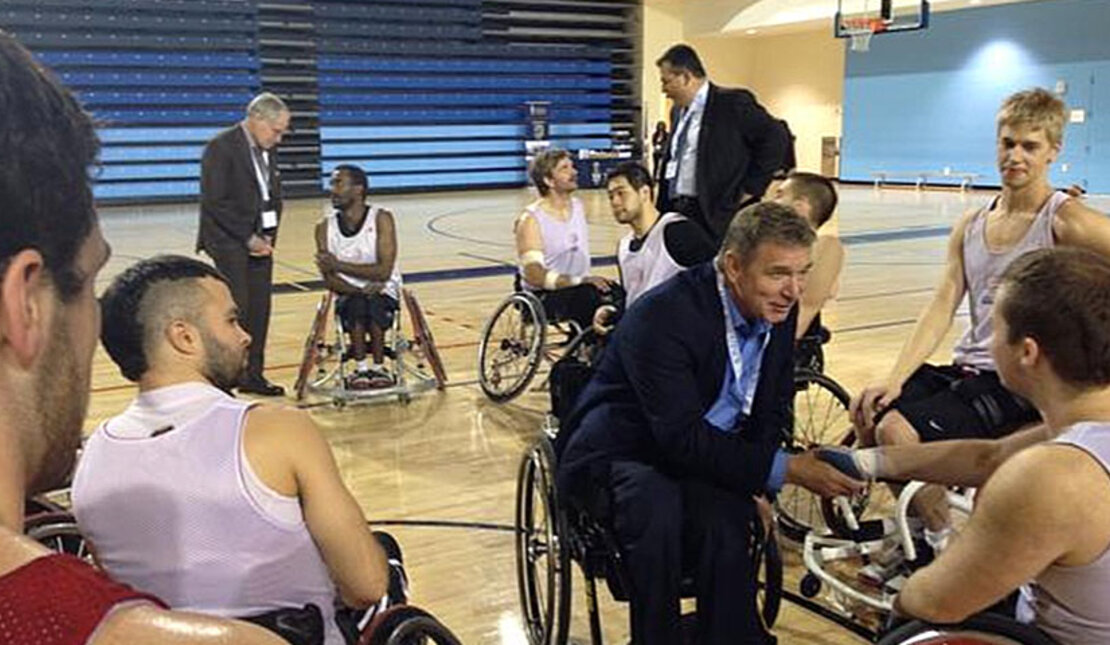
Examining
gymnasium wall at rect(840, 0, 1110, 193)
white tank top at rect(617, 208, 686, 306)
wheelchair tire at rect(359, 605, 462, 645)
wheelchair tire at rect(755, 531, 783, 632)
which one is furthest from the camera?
gymnasium wall at rect(840, 0, 1110, 193)

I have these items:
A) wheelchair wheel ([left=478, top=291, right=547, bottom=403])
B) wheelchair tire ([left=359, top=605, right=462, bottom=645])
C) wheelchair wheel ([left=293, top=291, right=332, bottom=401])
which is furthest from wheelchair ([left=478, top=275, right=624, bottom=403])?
wheelchair tire ([left=359, top=605, right=462, bottom=645])

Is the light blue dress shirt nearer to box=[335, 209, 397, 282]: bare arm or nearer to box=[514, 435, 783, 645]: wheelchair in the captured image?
box=[514, 435, 783, 645]: wheelchair

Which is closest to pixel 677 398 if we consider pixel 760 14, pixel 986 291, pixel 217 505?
pixel 217 505

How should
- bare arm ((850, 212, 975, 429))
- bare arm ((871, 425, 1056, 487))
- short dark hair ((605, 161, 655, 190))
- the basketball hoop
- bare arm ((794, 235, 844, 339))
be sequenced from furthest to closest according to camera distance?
the basketball hoop < short dark hair ((605, 161, 655, 190)) < bare arm ((794, 235, 844, 339)) < bare arm ((850, 212, 975, 429)) < bare arm ((871, 425, 1056, 487))

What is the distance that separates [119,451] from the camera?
1.39 metres

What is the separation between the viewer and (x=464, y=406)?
4586 millimetres

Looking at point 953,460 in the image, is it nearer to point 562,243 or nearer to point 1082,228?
point 1082,228

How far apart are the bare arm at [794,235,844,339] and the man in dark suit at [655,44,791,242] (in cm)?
86

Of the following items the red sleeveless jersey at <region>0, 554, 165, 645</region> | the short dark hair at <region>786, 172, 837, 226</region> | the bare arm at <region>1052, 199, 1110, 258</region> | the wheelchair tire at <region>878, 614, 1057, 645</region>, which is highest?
the short dark hair at <region>786, 172, 837, 226</region>

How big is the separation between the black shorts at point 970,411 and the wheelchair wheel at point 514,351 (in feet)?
6.72

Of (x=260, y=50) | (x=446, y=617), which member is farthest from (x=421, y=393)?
(x=260, y=50)

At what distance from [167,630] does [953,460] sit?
160 centimetres

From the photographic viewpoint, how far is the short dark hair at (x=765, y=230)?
78.1 inches

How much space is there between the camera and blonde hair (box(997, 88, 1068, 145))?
246cm
